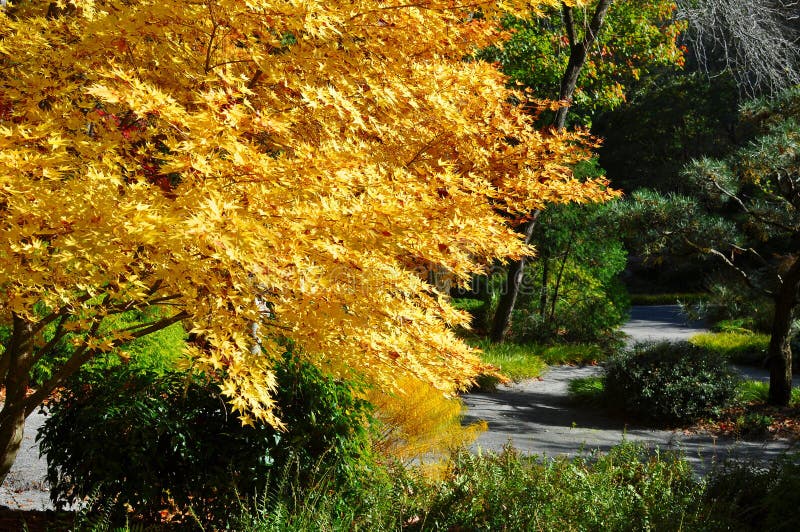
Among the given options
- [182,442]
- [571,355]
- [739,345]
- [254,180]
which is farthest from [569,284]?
[254,180]

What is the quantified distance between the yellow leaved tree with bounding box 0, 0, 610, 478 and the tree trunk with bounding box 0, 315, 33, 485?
0.05ft

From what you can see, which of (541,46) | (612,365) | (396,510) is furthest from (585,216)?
(396,510)

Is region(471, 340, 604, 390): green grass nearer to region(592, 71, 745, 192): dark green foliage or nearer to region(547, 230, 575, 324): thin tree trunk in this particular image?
region(547, 230, 575, 324): thin tree trunk

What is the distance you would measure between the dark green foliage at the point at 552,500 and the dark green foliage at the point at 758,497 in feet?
0.77

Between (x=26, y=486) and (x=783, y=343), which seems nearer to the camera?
(x=26, y=486)

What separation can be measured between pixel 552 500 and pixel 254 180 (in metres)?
2.56

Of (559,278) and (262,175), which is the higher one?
(262,175)

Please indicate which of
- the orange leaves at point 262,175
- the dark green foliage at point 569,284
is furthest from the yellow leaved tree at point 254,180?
the dark green foliage at point 569,284

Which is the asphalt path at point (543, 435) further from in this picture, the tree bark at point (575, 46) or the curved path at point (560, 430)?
the tree bark at point (575, 46)

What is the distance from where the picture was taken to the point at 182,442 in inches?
165

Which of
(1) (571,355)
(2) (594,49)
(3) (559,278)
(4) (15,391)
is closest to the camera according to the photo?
(4) (15,391)

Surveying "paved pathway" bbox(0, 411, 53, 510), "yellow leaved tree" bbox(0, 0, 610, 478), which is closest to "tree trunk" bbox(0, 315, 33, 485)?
"yellow leaved tree" bbox(0, 0, 610, 478)

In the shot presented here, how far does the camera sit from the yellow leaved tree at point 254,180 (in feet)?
9.75

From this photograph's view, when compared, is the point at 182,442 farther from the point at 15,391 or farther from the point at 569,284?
the point at 569,284
